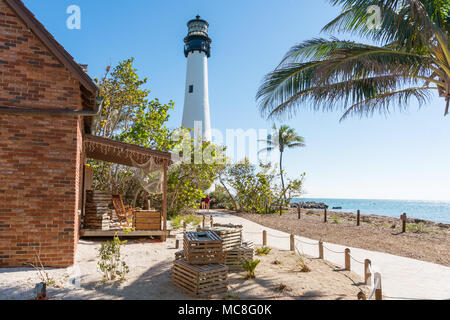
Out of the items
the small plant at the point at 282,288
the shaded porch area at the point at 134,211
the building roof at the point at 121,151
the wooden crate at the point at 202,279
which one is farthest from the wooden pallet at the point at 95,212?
the small plant at the point at 282,288

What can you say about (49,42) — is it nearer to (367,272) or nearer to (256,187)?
(367,272)

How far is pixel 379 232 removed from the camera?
14328mm

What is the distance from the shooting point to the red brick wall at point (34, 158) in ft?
21.4

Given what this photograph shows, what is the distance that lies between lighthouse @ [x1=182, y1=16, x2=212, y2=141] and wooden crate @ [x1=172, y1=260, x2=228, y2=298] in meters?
24.4

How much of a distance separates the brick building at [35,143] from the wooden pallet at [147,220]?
142 inches

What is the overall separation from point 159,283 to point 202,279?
1.03 m

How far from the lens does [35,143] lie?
263 inches

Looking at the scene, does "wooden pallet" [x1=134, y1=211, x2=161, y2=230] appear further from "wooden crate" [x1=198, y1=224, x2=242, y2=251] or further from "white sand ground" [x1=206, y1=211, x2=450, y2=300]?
"white sand ground" [x1=206, y1=211, x2=450, y2=300]

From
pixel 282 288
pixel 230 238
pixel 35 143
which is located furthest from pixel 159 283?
pixel 35 143

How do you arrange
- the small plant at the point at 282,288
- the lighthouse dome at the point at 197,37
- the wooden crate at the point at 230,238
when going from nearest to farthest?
the small plant at the point at 282,288 < the wooden crate at the point at 230,238 < the lighthouse dome at the point at 197,37

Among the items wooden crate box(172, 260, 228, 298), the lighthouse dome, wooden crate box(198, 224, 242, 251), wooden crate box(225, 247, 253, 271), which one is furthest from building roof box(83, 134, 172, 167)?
the lighthouse dome

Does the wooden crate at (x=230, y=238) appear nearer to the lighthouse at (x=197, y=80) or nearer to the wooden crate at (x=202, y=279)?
the wooden crate at (x=202, y=279)
